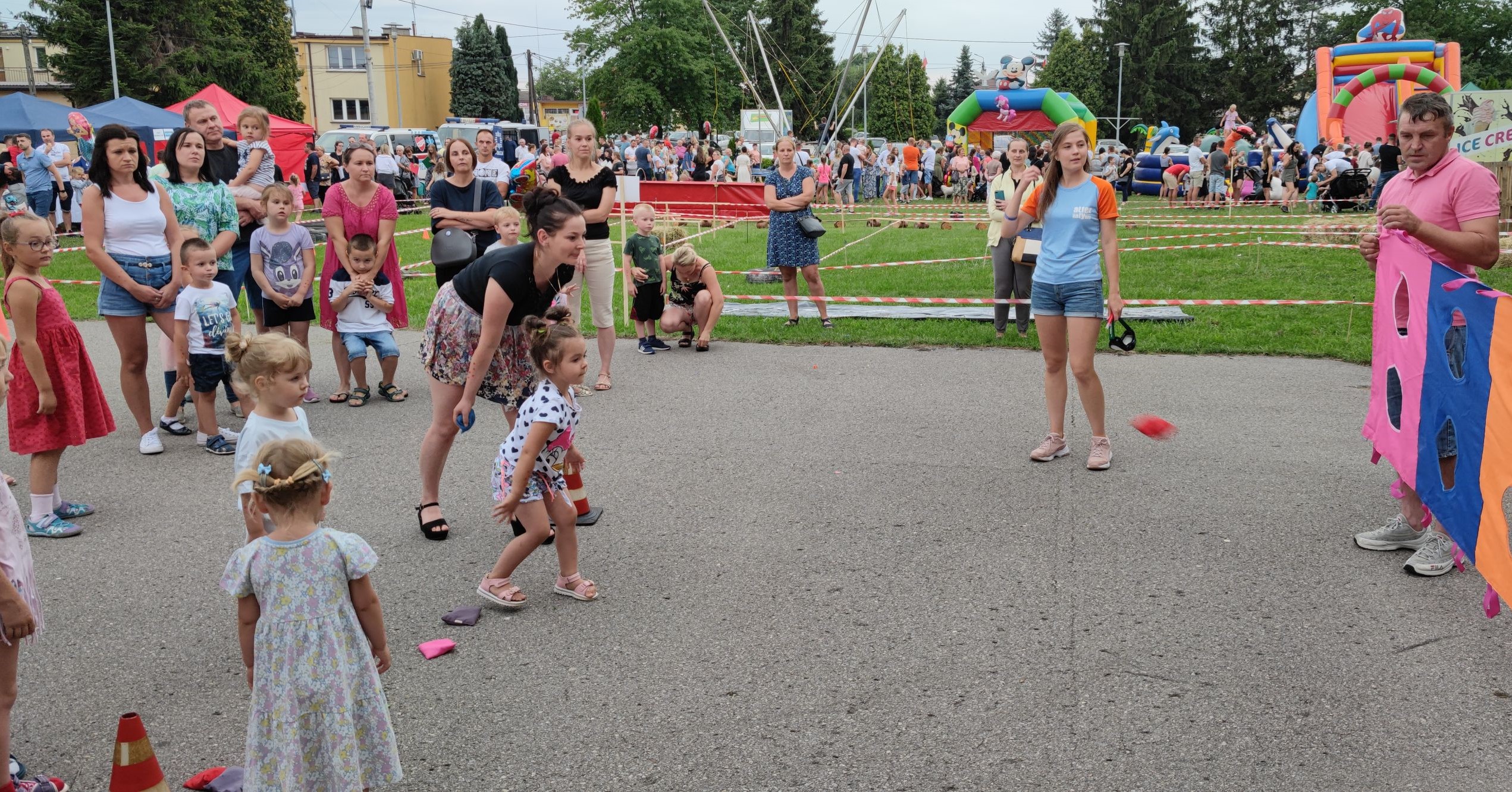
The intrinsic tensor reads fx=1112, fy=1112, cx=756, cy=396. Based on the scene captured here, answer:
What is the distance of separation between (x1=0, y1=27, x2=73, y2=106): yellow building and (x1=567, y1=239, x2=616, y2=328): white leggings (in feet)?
234

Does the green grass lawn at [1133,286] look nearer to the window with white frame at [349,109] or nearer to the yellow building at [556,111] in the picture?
the yellow building at [556,111]

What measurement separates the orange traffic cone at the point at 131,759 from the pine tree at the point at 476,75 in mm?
82865

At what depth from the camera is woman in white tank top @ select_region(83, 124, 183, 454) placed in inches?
254

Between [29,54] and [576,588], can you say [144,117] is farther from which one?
[29,54]

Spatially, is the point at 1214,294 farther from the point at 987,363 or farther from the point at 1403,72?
the point at 1403,72

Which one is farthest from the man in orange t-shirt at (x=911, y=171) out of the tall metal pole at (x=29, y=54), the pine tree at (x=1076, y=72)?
the tall metal pole at (x=29, y=54)

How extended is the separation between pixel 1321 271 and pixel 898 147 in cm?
2270

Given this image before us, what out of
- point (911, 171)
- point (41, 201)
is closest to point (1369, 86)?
point (911, 171)

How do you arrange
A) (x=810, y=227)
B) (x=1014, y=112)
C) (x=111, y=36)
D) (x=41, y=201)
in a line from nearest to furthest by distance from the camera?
(x=810, y=227)
(x=41, y=201)
(x=1014, y=112)
(x=111, y=36)

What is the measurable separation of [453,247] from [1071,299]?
4.55 meters

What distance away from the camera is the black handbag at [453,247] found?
8.25m

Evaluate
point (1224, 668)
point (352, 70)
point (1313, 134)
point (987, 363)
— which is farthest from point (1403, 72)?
point (352, 70)

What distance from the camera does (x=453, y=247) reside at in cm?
825

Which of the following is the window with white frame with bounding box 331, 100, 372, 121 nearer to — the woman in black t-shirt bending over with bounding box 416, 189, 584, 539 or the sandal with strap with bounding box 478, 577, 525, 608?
the woman in black t-shirt bending over with bounding box 416, 189, 584, 539
